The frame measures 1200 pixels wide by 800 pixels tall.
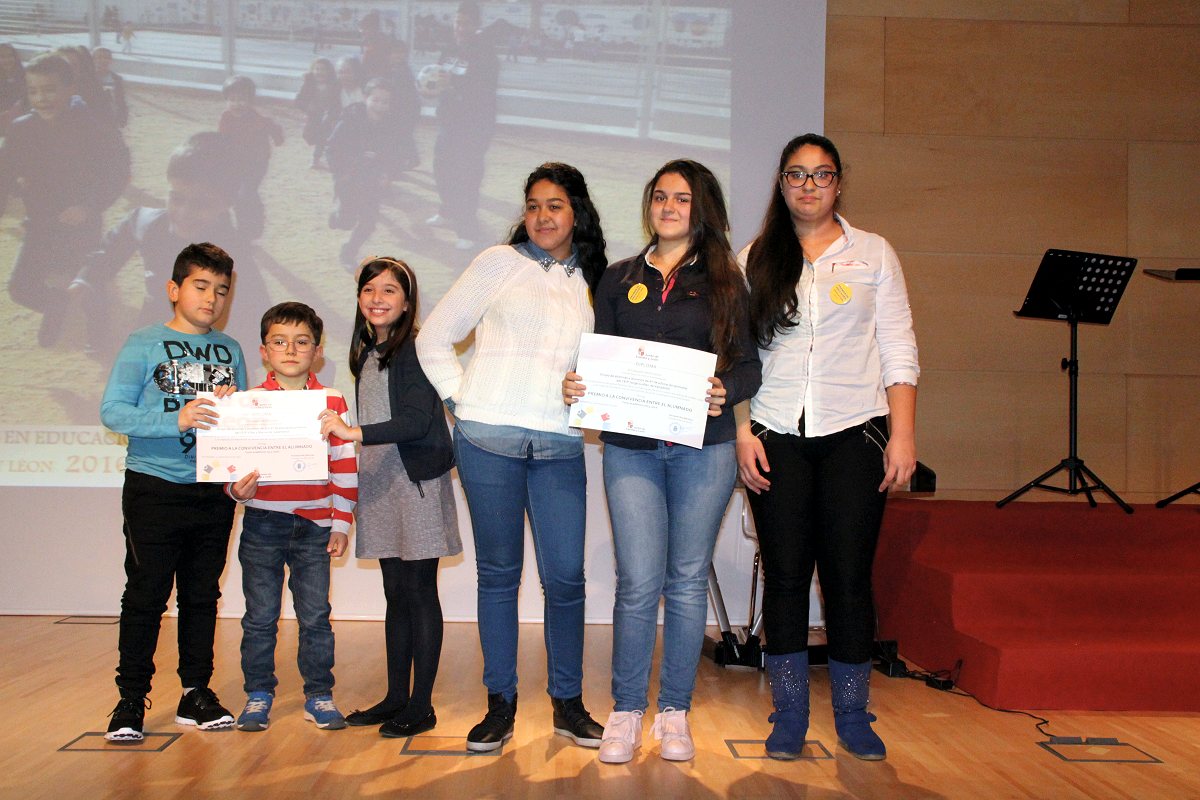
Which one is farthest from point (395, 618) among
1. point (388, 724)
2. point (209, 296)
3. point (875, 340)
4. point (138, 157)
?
point (138, 157)

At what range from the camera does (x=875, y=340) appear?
2.47 meters

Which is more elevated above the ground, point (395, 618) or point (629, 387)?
point (629, 387)

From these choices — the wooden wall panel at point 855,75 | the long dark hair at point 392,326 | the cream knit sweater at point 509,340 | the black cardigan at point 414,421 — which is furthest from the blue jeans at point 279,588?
the wooden wall panel at point 855,75

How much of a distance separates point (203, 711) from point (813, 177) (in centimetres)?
213

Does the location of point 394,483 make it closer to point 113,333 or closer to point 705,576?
point 705,576

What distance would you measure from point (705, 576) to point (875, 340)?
2.36ft

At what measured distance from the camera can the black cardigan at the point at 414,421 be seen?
2.57 metres

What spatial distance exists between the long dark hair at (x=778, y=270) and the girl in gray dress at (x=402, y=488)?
2.90 ft

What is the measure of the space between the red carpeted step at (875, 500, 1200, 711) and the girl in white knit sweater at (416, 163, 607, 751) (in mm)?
1436

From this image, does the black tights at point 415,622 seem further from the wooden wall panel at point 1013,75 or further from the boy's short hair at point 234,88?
the wooden wall panel at point 1013,75

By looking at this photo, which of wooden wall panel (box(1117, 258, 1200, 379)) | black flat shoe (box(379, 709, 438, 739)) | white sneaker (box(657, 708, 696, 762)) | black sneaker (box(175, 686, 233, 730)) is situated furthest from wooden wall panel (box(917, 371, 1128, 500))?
black sneaker (box(175, 686, 233, 730))

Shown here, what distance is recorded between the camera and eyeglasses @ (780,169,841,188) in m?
2.40

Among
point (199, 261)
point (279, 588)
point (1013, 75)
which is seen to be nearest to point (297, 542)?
point (279, 588)

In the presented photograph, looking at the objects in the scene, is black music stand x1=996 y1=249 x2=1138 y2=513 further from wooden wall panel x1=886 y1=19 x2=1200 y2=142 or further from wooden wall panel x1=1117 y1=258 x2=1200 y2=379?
wooden wall panel x1=886 y1=19 x2=1200 y2=142
